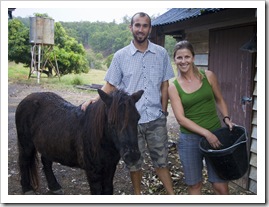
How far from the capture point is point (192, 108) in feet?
8.13

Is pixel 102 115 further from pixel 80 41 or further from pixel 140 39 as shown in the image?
pixel 80 41

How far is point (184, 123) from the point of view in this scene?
2.43 m

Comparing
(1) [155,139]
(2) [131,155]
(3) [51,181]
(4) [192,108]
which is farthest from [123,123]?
(3) [51,181]

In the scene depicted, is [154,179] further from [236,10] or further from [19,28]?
[19,28]

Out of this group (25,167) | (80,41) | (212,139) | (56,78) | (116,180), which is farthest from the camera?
(56,78)

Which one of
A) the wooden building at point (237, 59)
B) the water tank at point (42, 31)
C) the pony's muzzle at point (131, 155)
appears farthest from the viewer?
the water tank at point (42, 31)

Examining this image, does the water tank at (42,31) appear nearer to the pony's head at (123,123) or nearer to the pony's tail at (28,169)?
the pony's tail at (28,169)

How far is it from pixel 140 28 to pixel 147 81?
51 cm

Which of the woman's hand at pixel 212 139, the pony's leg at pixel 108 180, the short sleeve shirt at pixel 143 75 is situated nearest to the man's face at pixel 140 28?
the short sleeve shirt at pixel 143 75

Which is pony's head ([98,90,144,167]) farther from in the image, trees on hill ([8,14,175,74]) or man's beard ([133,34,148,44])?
trees on hill ([8,14,175,74])

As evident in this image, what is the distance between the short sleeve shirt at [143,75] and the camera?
9.38ft

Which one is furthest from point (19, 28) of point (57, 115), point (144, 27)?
point (144, 27)

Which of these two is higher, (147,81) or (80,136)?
(147,81)

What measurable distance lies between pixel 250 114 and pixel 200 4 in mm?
1574
